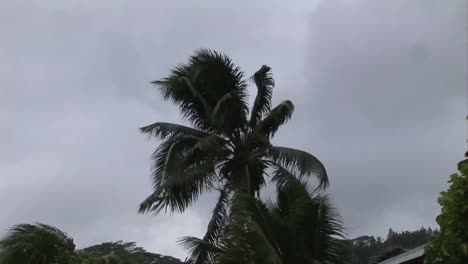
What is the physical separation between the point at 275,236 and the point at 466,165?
882 cm

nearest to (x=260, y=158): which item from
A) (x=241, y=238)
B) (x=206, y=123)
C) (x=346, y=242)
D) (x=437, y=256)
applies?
(x=206, y=123)

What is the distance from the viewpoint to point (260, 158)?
19.0 metres

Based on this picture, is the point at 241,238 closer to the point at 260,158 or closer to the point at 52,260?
the point at 52,260

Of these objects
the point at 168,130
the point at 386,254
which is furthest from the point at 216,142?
the point at 386,254

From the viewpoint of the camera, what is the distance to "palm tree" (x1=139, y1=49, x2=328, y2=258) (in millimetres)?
18422

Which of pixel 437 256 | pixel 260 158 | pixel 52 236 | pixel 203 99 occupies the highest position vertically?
pixel 203 99

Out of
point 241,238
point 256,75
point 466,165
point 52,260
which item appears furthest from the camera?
point 256,75

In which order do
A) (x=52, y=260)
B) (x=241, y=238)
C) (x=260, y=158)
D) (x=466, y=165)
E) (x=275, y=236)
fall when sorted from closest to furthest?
(x=466, y=165)
(x=241, y=238)
(x=275, y=236)
(x=52, y=260)
(x=260, y=158)

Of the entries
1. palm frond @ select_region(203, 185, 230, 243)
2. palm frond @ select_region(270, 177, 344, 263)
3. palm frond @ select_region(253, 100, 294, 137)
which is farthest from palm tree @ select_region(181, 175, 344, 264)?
palm frond @ select_region(253, 100, 294, 137)

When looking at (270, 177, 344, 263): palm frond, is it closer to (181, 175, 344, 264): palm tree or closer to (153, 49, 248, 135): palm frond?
(181, 175, 344, 264): palm tree

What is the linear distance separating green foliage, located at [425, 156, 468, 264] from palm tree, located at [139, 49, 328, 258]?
13.4 meters

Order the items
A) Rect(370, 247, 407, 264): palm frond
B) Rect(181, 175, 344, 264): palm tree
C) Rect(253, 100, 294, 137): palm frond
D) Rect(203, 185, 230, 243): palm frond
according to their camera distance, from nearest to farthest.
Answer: Rect(181, 175, 344, 264): palm tree < Rect(370, 247, 407, 264): palm frond < Rect(203, 185, 230, 243): palm frond < Rect(253, 100, 294, 137): palm frond

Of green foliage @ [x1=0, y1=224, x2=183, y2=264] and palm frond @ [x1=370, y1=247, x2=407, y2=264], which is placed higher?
palm frond @ [x1=370, y1=247, x2=407, y2=264]

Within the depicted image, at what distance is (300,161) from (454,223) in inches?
563
